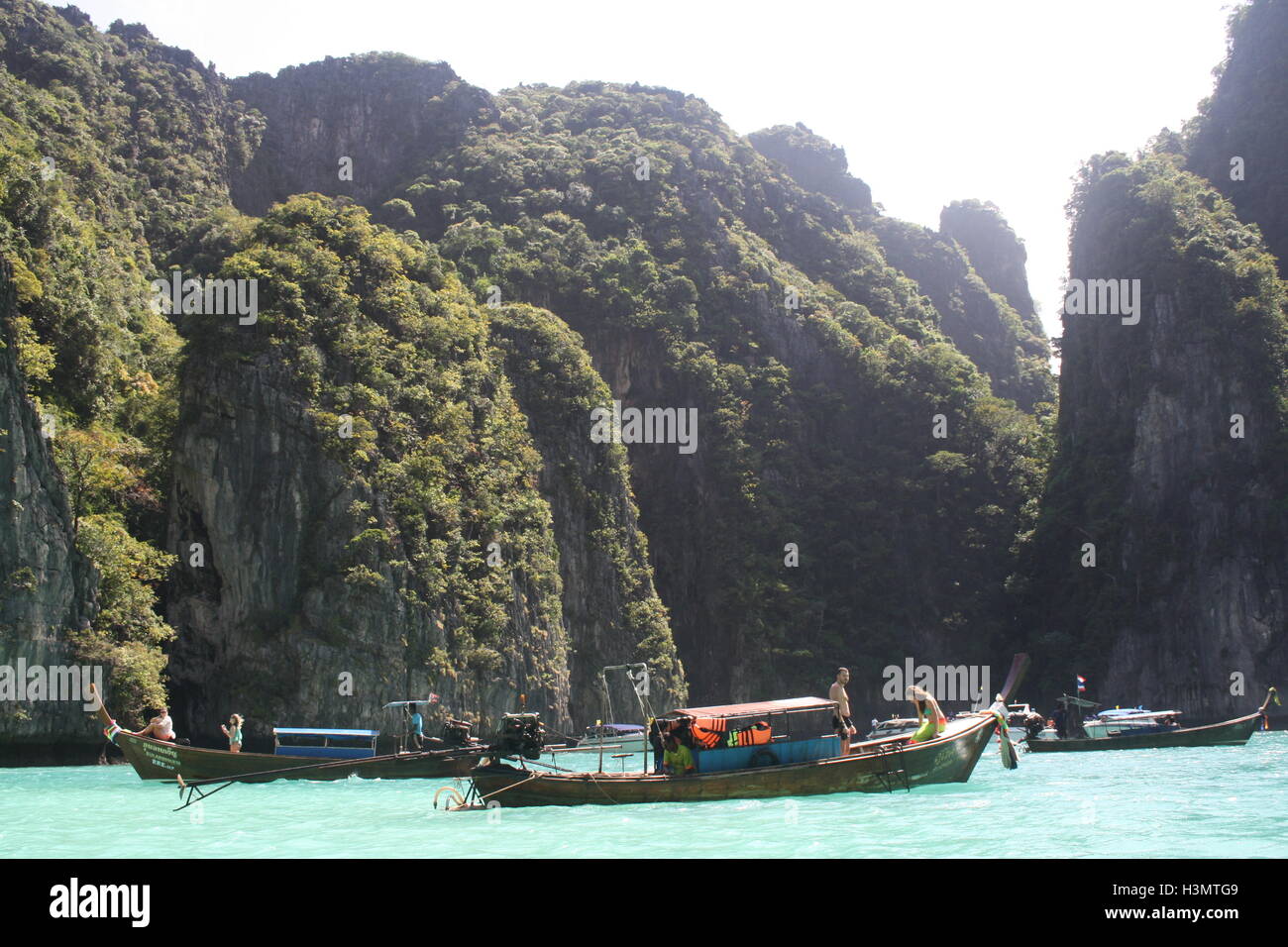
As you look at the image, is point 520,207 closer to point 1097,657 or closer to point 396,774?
point 1097,657

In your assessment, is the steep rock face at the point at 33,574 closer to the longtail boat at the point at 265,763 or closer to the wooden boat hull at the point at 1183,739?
the longtail boat at the point at 265,763

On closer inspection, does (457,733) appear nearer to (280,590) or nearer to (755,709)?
(755,709)

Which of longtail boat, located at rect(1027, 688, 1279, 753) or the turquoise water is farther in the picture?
longtail boat, located at rect(1027, 688, 1279, 753)

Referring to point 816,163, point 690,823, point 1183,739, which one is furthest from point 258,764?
point 816,163

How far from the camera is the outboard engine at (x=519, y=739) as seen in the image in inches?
818

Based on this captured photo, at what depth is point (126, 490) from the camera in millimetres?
37375

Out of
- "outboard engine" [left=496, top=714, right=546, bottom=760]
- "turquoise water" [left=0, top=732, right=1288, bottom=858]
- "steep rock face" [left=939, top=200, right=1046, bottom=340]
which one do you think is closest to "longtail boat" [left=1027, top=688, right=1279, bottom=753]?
"turquoise water" [left=0, top=732, right=1288, bottom=858]

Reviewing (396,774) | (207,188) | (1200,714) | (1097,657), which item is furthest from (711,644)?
(207,188)

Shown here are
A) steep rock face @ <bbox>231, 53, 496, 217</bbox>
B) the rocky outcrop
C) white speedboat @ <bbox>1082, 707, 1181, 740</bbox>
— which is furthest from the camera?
steep rock face @ <bbox>231, 53, 496, 217</bbox>

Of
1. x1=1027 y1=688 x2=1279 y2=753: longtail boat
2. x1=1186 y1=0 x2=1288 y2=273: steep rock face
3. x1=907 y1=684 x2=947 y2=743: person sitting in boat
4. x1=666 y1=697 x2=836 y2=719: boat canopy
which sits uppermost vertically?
x1=1186 y1=0 x2=1288 y2=273: steep rock face

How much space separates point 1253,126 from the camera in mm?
66688

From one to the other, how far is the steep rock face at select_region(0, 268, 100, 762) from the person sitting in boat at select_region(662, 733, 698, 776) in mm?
18959

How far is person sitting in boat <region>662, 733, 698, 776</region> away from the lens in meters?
19.7
